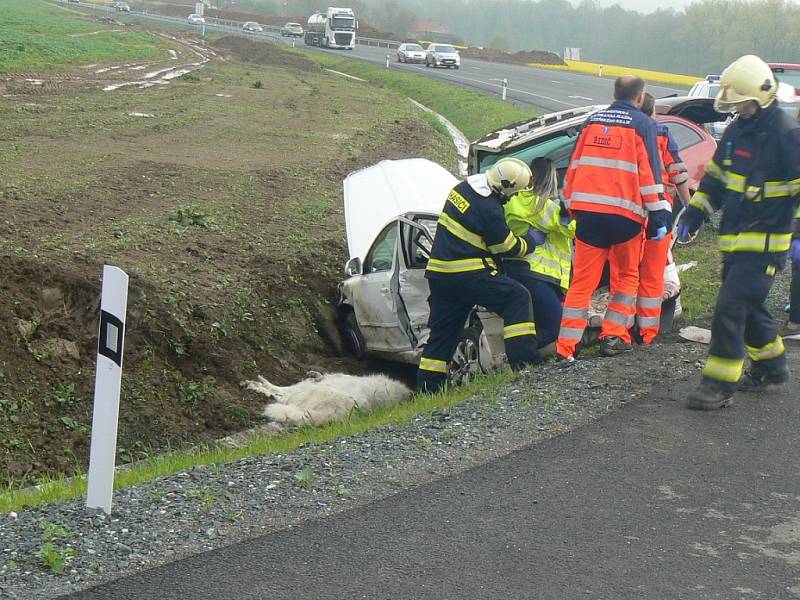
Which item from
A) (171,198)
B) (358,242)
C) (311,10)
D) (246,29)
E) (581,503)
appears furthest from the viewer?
(311,10)

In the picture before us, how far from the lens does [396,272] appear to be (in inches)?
354

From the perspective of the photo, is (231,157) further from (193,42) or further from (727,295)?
(193,42)

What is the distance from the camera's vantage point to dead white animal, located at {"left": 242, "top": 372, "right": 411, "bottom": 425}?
8.43 metres

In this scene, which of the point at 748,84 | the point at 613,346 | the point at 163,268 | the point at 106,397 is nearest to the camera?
the point at 106,397

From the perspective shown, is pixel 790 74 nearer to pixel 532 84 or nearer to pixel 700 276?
pixel 700 276

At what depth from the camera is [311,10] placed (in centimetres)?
12612

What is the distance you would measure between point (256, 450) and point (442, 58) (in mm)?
48048

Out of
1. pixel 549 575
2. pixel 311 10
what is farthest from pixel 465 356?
pixel 311 10

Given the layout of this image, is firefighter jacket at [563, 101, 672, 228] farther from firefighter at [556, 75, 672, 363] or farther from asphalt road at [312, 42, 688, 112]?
asphalt road at [312, 42, 688, 112]

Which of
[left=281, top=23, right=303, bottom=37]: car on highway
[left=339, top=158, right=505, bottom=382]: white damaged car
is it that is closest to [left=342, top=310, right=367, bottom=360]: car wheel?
[left=339, top=158, right=505, bottom=382]: white damaged car

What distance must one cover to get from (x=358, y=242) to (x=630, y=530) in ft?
19.0

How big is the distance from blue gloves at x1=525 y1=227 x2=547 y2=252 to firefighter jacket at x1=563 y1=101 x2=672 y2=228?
65cm

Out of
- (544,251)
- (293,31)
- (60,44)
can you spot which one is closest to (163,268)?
(544,251)

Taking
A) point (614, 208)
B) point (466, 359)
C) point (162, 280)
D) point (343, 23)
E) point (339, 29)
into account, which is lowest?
point (466, 359)
